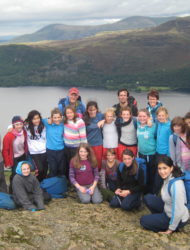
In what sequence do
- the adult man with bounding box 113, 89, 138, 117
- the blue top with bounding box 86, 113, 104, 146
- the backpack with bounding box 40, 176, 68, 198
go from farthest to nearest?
1. the adult man with bounding box 113, 89, 138, 117
2. the blue top with bounding box 86, 113, 104, 146
3. the backpack with bounding box 40, 176, 68, 198

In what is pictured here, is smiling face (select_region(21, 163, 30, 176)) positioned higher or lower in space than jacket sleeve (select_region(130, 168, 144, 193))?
higher

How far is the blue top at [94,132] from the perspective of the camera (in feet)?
25.3

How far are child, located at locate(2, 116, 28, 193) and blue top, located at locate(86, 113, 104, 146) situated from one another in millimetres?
1708

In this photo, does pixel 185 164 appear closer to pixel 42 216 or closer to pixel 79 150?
pixel 79 150

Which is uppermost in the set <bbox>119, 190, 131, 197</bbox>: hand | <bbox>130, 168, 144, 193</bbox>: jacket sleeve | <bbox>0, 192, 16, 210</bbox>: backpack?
<bbox>130, 168, 144, 193</bbox>: jacket sleeve

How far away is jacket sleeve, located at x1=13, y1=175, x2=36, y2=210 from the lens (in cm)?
623

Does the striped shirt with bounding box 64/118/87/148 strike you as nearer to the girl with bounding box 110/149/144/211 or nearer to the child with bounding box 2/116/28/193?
the child with bounding box 2/116/28/193

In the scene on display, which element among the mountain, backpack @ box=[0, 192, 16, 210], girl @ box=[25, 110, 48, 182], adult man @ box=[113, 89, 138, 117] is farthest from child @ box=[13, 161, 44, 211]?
the mountain

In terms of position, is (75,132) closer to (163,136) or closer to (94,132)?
(94,132)

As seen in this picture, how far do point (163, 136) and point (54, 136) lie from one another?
2.79m

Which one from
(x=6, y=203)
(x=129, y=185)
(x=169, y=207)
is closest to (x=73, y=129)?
(x=129, y=185)

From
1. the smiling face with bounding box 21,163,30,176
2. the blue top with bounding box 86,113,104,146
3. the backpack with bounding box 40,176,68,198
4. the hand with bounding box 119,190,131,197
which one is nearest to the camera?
the smiling face with bounding box 21,163,30,176

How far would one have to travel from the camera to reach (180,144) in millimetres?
6516

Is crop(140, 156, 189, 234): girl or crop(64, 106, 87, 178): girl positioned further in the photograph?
crop(64, 106, 87, 178): girl
